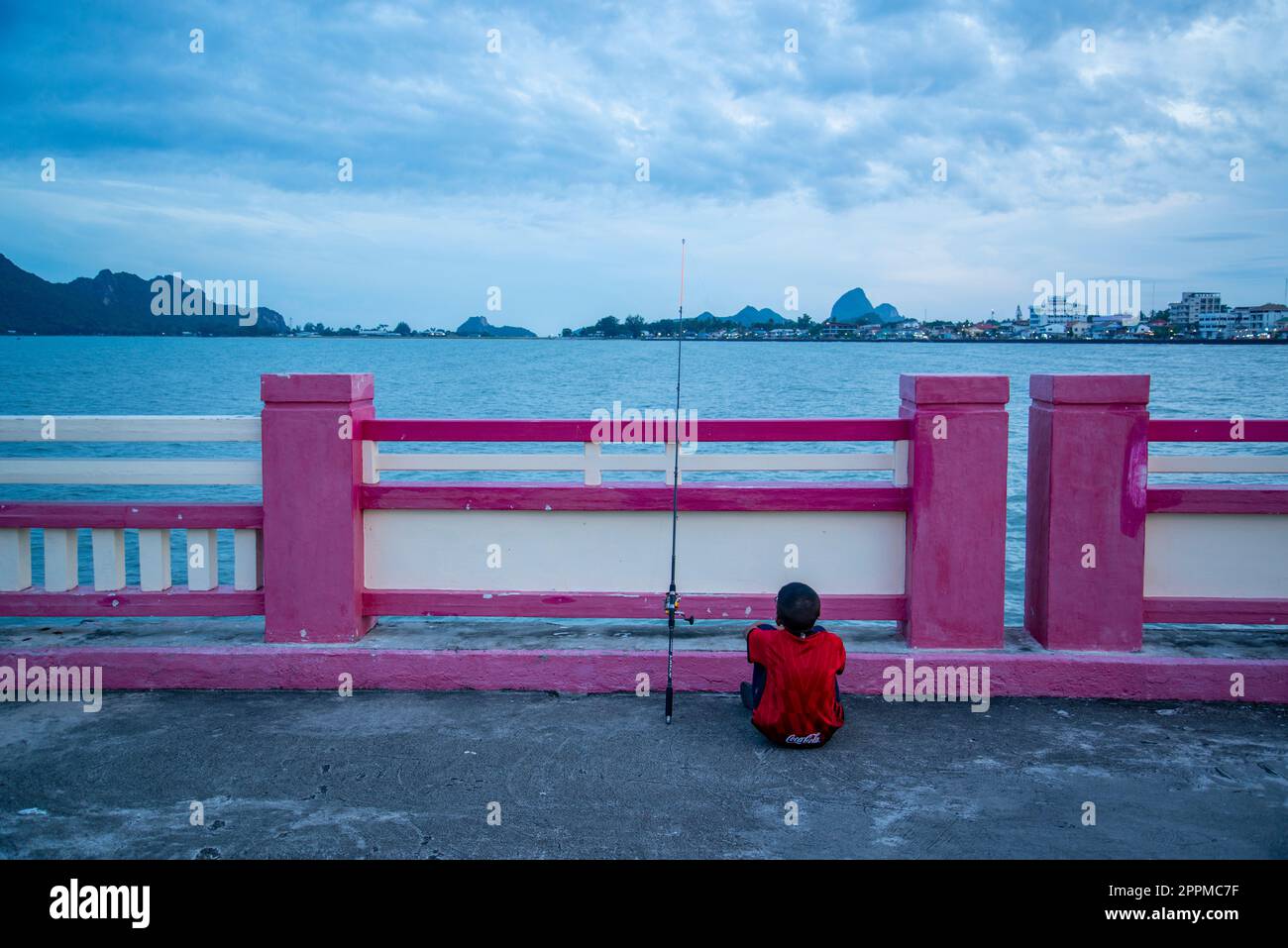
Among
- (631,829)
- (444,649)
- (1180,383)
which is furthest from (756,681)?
(1180,383)

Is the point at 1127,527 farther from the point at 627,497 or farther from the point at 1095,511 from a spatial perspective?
the point at 627,497

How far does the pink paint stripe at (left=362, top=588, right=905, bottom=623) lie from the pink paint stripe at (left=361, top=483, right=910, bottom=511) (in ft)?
1.51

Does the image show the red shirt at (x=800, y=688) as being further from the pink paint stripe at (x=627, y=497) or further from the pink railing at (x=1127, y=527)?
the pink railing at (x=1127, y=527)

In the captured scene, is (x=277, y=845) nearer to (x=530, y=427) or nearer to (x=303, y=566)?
(x=303, y=566)

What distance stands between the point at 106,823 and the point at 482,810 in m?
1.34

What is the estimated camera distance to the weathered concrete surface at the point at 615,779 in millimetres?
3941

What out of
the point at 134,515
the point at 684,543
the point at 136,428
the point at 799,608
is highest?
the point at 136,428

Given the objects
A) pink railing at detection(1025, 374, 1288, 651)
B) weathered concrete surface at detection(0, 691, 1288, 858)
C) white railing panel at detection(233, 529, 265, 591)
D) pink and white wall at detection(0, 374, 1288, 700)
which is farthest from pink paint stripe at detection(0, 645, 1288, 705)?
white railing panel at detection(233, 529, 265, 591)

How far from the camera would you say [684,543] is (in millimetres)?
5902

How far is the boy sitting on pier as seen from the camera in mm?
4820

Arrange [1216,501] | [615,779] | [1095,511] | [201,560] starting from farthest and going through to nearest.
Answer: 1. [201,560]
2. [1216,501]
3. [1095,511]
4. [615,779]

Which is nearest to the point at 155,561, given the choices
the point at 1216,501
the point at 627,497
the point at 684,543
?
the point at 627,497

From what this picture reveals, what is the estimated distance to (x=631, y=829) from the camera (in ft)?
13.3

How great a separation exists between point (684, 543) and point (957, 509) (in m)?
1.40
